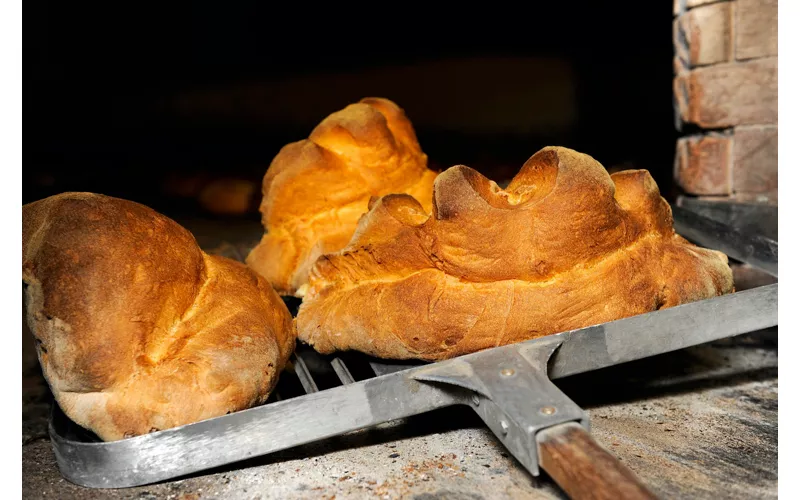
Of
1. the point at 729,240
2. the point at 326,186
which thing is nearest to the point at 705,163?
the point at 729,240

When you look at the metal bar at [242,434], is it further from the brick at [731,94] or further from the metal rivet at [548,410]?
the brick at [731,94]

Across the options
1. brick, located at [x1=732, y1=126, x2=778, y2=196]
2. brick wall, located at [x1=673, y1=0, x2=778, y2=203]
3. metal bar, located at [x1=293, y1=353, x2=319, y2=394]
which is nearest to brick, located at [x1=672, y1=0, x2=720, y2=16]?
brick wall, located at [x1=673, y1=0, x2=778, y2=203]

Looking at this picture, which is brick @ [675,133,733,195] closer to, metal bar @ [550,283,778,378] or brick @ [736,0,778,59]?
brick @ [736,0,778,59]

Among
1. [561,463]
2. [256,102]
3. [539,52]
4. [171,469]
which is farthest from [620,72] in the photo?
[171,469]

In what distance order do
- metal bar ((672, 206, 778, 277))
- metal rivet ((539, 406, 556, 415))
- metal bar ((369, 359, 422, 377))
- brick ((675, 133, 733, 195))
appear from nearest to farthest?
metal rivet ((539, 406, 556, 415)), metal bar ((369, 359, 422, 377)), metal bar ((672, 206, 778, 277)), brick ((675, 133, 733, 195))

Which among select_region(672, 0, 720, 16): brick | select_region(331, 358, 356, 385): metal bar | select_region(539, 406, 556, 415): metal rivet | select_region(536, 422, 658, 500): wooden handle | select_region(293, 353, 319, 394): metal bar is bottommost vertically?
select_region(293, 353, 319, 394): metal bar

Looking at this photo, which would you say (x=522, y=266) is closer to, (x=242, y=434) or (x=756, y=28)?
(x=242, y=434)

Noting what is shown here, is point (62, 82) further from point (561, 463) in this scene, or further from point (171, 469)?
point (561, 463)
